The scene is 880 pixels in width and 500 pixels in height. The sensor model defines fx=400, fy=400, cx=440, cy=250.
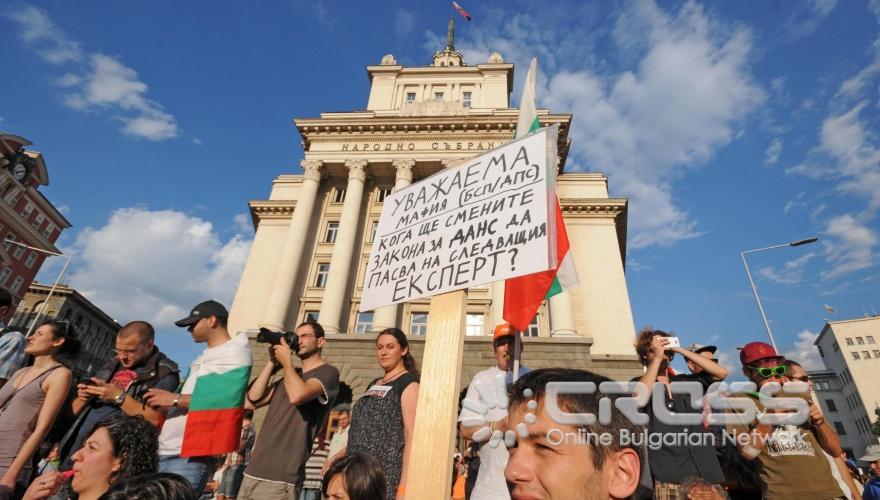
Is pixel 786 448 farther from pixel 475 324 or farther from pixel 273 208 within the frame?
pixel 273 208

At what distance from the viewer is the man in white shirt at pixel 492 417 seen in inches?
104

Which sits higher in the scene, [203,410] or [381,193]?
[381,193]

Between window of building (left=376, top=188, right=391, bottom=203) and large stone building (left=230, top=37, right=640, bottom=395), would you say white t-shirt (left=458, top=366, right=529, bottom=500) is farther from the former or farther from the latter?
window of building (left=376, top=188, right=391, bottom=203)

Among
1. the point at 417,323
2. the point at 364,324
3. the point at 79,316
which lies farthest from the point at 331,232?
the point at 79,316

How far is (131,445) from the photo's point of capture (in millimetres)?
2295

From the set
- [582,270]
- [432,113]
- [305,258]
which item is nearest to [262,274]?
[305,258]

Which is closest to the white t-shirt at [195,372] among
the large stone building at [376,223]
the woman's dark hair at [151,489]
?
the woman's dark hair at [151,489]

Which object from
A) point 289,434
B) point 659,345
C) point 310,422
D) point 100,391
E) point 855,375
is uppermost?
point 855,375

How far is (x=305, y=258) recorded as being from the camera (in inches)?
894

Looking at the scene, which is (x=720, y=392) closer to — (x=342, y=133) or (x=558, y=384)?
(x=558, y=384)

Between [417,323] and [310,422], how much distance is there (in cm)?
1743

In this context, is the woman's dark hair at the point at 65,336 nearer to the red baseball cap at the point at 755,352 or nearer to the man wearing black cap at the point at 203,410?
the man wearing black cap at the point at 203,410

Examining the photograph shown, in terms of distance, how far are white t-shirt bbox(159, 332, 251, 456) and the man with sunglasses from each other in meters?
4.12

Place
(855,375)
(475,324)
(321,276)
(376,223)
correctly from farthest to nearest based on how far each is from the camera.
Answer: (855,375), (376,223), (321,276), (475,324)
